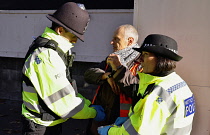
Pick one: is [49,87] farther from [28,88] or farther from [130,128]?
[130,128]

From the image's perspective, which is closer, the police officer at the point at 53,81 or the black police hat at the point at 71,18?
the police officer at the point at 53,81

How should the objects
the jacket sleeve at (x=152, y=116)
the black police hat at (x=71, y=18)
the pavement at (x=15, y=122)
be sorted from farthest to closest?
the pavement at (x=15, y=122) < the black police hat at (x=71, y=18) < the jacket sleeve at (x=152, y=116)

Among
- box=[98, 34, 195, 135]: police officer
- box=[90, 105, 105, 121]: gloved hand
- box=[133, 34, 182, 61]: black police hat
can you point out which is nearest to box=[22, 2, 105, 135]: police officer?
box=[90, 105, 105, 121]: gloved hand

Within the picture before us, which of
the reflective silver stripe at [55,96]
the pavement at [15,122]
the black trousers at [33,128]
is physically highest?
the reflective silver stripe at [55,96]

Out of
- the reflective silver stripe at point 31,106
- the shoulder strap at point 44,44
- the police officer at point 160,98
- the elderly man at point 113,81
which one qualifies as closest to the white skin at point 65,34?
the shoulder strap at point 44,44

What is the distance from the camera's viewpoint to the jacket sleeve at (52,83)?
2379 mm

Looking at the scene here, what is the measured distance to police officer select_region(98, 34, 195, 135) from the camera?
73.6 inches

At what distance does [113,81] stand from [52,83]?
0.52 m

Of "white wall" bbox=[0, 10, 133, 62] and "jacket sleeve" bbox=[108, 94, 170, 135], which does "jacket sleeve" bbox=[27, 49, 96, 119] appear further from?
"white wall" bbox=[0, 10, 133, 62]

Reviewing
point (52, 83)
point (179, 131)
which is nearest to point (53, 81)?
point (52, 83)

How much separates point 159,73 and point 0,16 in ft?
19.1

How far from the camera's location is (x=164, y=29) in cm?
291

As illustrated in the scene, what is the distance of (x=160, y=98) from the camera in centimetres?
189

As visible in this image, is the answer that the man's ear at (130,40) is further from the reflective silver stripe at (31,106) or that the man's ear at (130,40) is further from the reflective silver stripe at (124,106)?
the reflective silver stripe at (31,106)
